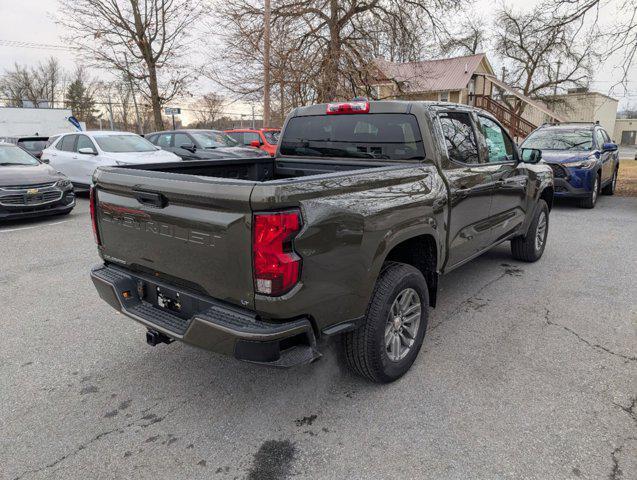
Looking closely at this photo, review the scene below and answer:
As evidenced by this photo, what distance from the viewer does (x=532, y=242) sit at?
5754 mm

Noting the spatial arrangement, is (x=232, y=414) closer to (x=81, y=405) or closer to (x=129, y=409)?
(x=129, y=409)

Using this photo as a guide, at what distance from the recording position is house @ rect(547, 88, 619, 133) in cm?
3644

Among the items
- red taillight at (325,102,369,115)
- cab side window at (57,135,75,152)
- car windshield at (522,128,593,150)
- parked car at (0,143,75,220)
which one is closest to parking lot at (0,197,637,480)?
red taillight at (325,102,369,115)

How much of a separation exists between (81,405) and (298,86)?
15.9m

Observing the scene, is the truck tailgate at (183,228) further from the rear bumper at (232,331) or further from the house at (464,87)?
the house at (464,87)

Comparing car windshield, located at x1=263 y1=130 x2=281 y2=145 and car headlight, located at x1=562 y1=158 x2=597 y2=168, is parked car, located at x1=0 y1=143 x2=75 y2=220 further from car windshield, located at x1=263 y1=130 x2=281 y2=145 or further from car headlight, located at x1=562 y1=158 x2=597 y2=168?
car headlight, located at x1=562 y1=158 x2=597 y2=168

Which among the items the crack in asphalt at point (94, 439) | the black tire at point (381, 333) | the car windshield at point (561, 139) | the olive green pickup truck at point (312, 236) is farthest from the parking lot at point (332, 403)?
the car windshield at point (561, 139)

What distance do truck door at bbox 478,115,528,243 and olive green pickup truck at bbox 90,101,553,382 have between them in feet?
0.44

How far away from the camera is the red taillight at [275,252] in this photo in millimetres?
2193

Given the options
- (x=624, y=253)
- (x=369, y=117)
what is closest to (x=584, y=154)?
(x=624, y=253)

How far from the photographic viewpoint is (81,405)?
2.91m

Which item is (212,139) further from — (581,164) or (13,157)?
(581,164)

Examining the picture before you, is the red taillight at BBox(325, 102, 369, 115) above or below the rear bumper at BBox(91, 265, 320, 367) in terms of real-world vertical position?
above

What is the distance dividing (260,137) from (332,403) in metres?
13.4
